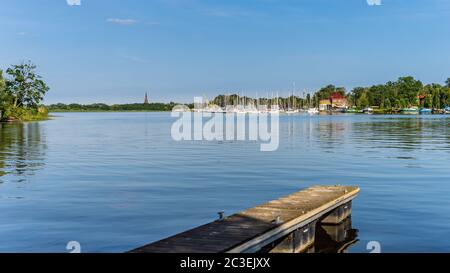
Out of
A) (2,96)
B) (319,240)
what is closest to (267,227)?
(319,240)

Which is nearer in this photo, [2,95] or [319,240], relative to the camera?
[319,240]

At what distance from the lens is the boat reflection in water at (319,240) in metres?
16.7

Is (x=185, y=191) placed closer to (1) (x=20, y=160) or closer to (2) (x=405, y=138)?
(1) (x=20, y=160)

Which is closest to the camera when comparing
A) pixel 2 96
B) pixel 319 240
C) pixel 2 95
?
pixel 319 240

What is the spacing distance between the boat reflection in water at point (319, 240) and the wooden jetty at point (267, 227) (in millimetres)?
32

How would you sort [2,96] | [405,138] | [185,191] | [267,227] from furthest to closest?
1. [2,96]
2. [405,138]
3. [185,191]
4. [267,227]

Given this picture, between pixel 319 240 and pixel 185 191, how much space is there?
9813mm

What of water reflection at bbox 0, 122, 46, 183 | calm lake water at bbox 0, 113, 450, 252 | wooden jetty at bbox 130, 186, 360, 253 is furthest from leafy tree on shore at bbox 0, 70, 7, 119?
wooden jetty at bbox 130, 186, 360, 253

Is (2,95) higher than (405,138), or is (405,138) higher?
(2,95)

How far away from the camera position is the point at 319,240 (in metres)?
20.0

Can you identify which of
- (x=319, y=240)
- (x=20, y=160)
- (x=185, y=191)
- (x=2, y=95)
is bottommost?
(x=319, y=240)

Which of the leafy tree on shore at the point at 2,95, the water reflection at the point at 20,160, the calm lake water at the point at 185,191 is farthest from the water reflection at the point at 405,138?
the leafy tree on shore at the point at 2,95
